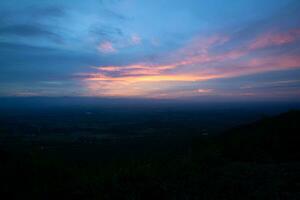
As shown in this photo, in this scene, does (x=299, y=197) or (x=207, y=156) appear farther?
(x=207, y=156)

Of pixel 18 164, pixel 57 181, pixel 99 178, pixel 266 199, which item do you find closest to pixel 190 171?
pixel 266 199

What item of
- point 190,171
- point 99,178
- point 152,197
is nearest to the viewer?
point 152,197

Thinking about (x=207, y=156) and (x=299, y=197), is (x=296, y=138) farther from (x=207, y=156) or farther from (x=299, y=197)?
(x=299, y=197)

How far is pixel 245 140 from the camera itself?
7.88m

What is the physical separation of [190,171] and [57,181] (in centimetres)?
316

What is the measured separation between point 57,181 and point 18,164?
5.65 ft

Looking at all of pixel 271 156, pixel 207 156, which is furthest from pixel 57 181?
pixel 271 156

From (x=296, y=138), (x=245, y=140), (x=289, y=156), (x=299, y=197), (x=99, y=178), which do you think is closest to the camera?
(x=299, y=197)

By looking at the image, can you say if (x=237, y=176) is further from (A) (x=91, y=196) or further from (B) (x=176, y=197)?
(A) (x=91, y=196)

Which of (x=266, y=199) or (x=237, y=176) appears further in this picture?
(x=237, y=176)

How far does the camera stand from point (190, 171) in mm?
4949

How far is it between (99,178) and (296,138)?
274 inches

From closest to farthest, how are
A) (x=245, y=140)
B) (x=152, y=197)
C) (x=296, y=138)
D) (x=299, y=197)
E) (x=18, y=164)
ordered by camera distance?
(x=299, y=197) → (x=152, y=197) → (x=18, y=164) → (x=296, y=138) → (x=245, y=140)

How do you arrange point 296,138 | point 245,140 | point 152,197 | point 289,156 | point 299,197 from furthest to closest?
point 245,140 < point 296,138 < point 289,156 < point 152,197 < point 299,197
